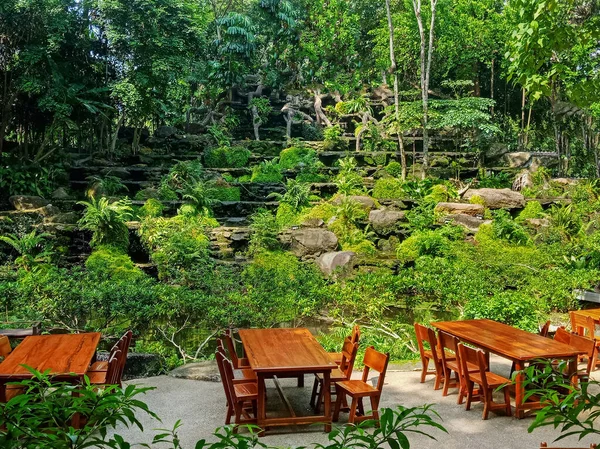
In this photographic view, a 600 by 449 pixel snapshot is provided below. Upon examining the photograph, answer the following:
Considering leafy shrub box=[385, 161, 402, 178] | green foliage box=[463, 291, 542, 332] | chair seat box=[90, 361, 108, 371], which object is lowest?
green foliage box=[463, 291, 542, 332]

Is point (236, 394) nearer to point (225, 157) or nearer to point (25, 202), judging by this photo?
A: point (25, 202)

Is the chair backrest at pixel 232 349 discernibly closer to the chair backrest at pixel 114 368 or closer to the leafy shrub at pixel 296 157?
the chair backrest at pixel 114 368

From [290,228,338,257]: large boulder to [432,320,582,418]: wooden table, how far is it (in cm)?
799

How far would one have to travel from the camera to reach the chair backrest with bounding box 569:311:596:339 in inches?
291

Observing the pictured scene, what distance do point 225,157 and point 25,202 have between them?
342 inches

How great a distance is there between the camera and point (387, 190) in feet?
63.6

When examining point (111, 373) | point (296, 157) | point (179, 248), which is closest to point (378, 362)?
point (111, 373)

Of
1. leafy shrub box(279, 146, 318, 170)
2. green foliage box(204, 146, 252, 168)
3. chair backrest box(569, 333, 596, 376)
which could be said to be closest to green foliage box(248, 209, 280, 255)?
leafy shrub box(279, 146, 318, 170)

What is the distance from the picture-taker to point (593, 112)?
21078 millimetres

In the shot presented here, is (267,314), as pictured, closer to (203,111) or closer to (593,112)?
(593,112)

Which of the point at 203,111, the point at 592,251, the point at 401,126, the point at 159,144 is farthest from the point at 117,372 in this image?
the point at 203,111

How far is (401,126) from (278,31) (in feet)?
35.4

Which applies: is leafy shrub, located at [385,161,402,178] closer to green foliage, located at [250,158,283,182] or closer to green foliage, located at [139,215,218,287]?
green foliage, located at [250,158,283,182]

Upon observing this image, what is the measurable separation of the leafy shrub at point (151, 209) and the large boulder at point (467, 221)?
8358 mm
